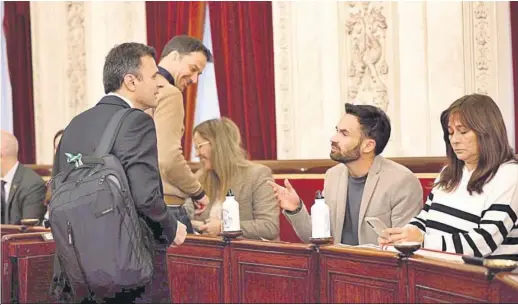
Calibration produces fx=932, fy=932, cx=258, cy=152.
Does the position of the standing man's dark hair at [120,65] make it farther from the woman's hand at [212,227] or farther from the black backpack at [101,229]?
the woman's hand at [212,227]

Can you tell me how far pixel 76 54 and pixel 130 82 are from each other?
5.59 metres

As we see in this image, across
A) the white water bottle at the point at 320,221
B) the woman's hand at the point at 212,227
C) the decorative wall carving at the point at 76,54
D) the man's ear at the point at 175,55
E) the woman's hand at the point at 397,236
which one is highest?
the decorative wall carving at the point at 76,54

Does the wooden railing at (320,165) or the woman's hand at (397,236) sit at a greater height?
the wooden railing at (320,165)

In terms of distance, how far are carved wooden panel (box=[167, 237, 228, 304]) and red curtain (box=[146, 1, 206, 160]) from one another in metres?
3.46

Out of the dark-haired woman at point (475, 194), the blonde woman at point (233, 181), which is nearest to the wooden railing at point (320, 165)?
the blonde woman at point (233, 181)

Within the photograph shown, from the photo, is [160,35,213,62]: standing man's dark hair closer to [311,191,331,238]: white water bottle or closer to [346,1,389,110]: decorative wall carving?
[311,191,331,238]: white water bottle

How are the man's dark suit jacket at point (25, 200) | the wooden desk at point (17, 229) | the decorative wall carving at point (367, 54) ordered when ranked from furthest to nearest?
the decorative wall carving at point (367, 54), the man's dark suit jacket at point (25, 200), the wooden desk at point (17, 229)

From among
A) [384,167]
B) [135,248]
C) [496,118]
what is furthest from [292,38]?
[135,248]

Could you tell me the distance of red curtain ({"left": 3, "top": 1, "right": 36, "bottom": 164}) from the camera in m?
9.48

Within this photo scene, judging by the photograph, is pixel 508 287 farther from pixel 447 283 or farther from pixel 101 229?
pixel 101 229

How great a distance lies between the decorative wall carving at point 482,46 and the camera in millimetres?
5770

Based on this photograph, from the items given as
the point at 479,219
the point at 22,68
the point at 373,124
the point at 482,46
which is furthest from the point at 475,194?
the point at 22,68

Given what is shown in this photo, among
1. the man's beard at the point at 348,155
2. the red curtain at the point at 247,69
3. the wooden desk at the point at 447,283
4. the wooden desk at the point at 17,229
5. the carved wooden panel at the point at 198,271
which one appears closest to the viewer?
the wooden desk at the point at 447,283

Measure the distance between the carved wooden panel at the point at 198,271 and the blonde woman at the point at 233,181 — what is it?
1.55 ft
